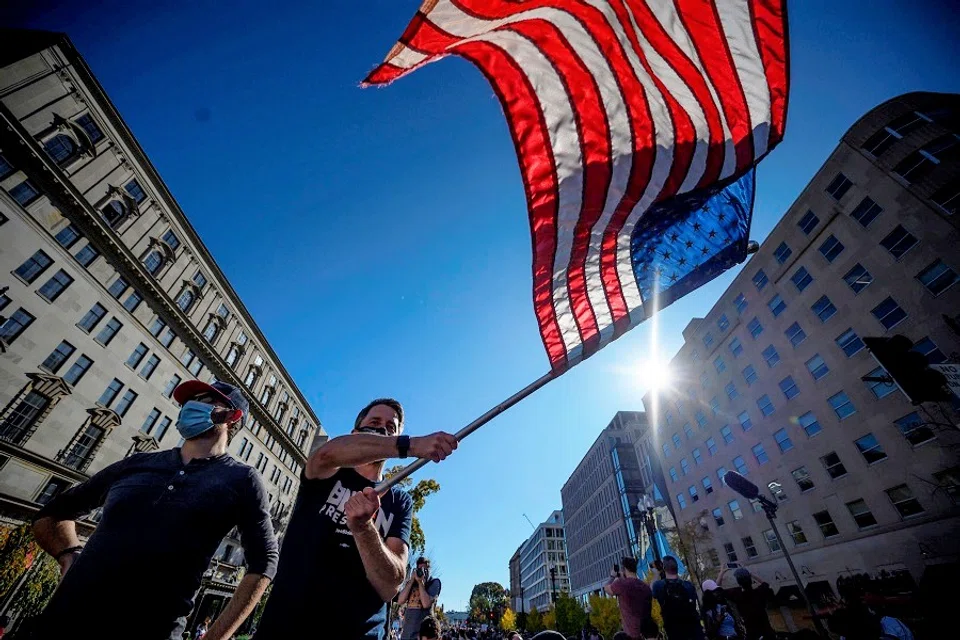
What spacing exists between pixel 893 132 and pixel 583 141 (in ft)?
98.6

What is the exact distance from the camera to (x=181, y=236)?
30.1 meters

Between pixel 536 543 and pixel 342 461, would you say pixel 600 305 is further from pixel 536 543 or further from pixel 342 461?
pixel 536 543

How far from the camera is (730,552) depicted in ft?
101

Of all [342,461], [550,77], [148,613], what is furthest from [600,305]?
[148,613]

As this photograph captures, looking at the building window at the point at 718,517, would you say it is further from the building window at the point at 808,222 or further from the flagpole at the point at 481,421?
the flagpole at the point at 481,421

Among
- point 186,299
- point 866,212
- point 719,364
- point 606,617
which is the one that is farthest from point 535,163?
point 606,617

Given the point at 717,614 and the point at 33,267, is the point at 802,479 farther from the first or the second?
the point at 33,267

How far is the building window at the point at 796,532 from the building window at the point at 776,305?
13.9 metres

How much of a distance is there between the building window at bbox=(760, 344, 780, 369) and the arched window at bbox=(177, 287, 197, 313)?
141 ft

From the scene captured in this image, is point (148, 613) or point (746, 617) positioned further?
point (746, 617)

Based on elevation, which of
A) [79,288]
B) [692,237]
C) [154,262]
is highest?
[154,262]

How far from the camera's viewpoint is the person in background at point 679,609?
554 centimetres

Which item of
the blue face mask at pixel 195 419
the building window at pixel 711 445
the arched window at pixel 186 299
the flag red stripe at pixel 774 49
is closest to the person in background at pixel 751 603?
the flag red stripe at pixel 774 49

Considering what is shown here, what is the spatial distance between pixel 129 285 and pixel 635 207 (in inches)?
1254
